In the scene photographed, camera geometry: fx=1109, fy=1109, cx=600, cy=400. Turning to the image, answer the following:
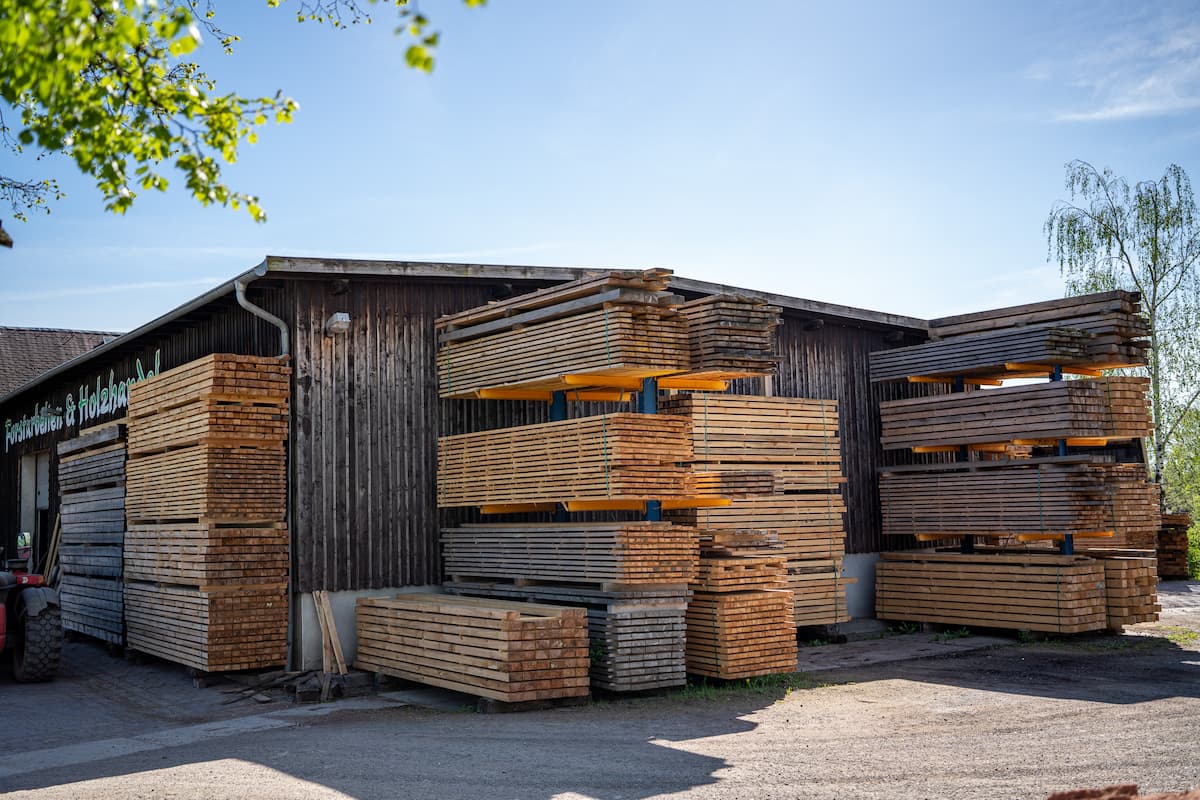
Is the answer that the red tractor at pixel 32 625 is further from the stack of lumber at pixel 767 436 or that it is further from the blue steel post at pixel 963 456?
the blue steel post at pixel 963 456

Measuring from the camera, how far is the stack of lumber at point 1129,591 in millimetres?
15938

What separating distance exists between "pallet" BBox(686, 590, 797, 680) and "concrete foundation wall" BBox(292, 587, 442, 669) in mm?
4083

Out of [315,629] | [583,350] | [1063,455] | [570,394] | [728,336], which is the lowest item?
[315,629]

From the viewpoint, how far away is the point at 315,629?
13172 mm

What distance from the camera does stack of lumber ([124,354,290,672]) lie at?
42.3ft

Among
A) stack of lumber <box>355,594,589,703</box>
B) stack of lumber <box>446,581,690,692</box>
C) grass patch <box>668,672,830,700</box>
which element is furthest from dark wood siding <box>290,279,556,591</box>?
grass patch <box>668,672,830,700</box>

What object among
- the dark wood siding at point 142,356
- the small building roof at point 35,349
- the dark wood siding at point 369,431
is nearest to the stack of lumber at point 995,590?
the dark wood siding at point 369,431

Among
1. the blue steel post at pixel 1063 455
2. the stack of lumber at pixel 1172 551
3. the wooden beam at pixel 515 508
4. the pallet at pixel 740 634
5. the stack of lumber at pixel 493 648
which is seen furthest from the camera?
the stack of lumber at pixel 1172 551

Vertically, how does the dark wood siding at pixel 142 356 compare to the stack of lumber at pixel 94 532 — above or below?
above

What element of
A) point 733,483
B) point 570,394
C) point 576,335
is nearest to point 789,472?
point 733,483

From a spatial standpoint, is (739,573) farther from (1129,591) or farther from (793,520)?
(1129,591)

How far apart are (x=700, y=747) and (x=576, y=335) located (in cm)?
471

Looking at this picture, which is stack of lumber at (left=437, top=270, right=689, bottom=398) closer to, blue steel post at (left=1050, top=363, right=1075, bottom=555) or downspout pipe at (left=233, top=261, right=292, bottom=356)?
downspout pipe at (left=233, top=261, right=292, bottom=356)

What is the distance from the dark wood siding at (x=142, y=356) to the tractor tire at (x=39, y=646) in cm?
407
